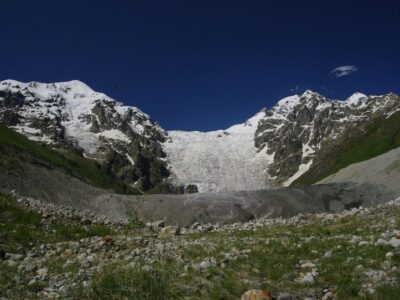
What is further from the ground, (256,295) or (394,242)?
(394,242)

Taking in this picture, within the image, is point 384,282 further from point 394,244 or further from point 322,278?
point 394,244

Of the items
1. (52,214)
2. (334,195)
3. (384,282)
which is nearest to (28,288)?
(384,282)

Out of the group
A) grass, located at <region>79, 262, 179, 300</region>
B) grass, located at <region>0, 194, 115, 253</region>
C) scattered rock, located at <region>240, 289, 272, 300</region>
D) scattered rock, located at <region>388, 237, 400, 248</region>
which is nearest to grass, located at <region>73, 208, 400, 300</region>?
grass, located at <region>79, 262, 179, 300</region>

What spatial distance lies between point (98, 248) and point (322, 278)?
39.3 ft

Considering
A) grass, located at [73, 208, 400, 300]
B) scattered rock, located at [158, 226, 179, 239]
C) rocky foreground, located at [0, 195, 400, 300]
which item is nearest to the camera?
grass, located at [73, 208, 400, 300]

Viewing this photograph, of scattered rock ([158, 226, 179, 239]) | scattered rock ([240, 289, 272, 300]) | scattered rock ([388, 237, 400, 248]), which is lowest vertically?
scattered rock ([240, 289, 272, 300])

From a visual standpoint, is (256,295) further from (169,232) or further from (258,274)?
(169,232)

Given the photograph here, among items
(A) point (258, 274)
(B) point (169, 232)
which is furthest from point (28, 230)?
(A) point (258, 274)

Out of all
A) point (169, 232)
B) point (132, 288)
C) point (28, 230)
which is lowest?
point (132, 288)

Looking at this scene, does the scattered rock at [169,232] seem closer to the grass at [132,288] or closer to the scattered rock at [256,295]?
the scattered rock at [256,295]

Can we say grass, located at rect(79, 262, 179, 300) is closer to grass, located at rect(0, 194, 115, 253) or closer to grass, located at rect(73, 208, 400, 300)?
grass, located at rect(73, 208, 400, 300)

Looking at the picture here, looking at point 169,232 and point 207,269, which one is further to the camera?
point 169,232

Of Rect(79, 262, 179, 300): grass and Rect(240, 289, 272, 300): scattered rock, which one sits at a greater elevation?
Rect(79, 262, 179, 300): grass

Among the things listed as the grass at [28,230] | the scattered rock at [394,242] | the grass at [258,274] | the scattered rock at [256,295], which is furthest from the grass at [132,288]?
the grass at [28,230]
